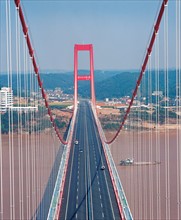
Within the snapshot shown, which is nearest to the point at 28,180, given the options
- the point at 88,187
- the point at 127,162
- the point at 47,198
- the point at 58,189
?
the point at 47,198

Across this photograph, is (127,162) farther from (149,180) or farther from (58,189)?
(58,189)

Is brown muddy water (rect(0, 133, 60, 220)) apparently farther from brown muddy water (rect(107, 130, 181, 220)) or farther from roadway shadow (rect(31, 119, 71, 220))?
brown muddy water (rect(107, 130, 181, 220))

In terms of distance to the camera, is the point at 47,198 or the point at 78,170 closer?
the point at 47,198

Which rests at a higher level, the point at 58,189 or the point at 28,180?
the point at 28,180

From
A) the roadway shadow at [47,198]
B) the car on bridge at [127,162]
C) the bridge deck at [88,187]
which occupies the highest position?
the car on bridge at [127,162]

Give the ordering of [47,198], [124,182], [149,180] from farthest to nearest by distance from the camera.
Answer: [124,182] → [149,180] → [47,198]

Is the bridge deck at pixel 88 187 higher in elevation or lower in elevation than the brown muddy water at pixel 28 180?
lower

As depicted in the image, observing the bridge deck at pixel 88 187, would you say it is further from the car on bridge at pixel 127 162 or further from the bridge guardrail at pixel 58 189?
the car on bridge at pixel 127 162

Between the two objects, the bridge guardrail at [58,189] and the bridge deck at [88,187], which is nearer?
the bridge guardrail at [58,189]

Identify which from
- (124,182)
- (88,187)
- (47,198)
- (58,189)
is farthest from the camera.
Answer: (88,187)

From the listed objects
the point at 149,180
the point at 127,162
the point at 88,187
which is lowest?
the point at 88,187
